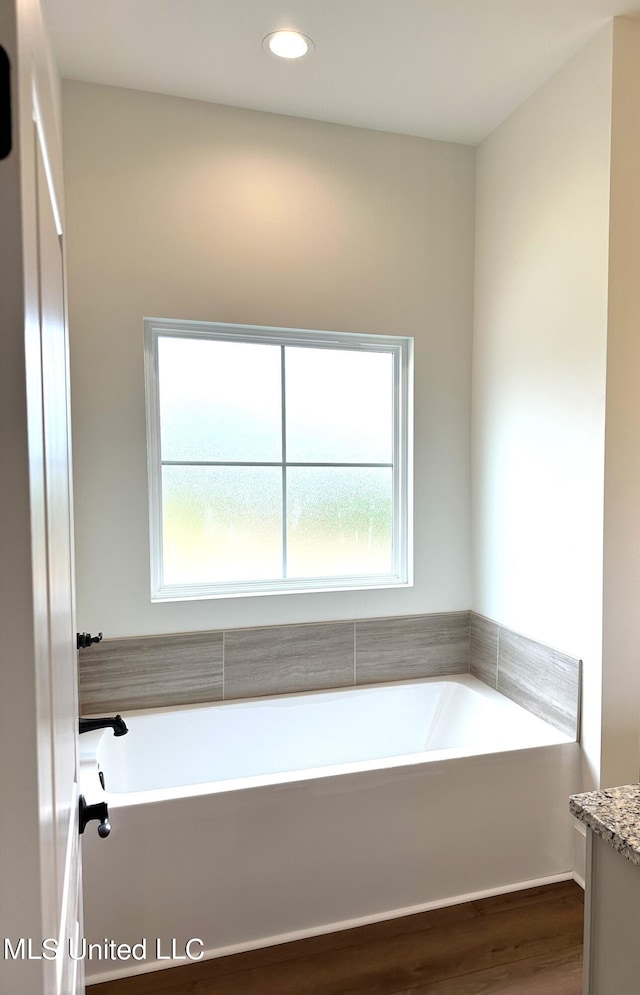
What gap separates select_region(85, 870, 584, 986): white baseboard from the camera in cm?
170

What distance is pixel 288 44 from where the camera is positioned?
1993mm

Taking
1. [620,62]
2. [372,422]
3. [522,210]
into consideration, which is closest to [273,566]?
[372,422]

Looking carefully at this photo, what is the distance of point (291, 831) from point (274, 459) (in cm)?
146

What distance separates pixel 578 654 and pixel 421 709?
2.73 feet

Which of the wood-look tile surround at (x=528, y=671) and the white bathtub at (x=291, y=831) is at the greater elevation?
the wood-look tile surround at (x=528, y=671)

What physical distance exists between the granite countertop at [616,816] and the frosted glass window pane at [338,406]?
1.86 m

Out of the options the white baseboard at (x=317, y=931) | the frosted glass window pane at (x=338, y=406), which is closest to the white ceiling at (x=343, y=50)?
the frosted glass window pane at (x=338, y=406)

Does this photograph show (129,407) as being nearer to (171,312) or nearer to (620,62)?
(171,312)

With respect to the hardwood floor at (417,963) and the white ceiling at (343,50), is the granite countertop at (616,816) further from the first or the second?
the white ceiling at (343,50)

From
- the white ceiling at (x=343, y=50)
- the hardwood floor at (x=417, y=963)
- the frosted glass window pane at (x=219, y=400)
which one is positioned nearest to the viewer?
the hardwood floor at (x=417, y=963)

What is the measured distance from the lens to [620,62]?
190 cm

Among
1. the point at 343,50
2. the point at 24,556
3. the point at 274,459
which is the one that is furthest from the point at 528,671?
the point at 343,50

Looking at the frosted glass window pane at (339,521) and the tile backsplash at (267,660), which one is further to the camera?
the frosted glass window pane at (339,521)

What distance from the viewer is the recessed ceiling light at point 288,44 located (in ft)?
6.41
